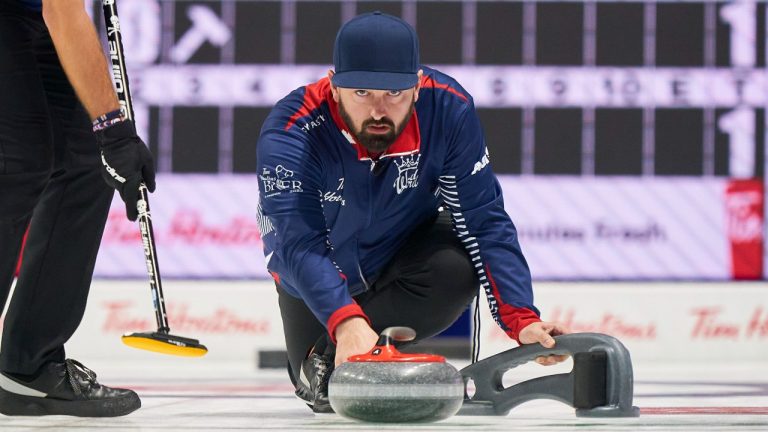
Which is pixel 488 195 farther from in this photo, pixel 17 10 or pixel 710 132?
pixel 710 132

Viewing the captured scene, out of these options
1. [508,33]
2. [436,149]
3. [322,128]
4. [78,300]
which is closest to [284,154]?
[322,128]

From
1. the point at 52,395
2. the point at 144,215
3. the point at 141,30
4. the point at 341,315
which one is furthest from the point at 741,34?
the point at 52,395

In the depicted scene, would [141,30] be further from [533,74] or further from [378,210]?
[378,210]

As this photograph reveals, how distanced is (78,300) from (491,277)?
0.90 metres

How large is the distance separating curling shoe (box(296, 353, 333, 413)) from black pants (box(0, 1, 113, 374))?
518 millimetres

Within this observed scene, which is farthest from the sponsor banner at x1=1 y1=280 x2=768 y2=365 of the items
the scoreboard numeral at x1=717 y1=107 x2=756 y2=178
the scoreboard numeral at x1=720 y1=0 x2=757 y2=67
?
the scoreboard numeral at x1=720 y1=0 x2=757 y2=67

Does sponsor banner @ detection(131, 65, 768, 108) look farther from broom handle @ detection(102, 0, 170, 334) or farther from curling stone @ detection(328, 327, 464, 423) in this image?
curling stone @ detection(328, 327, 464, 423)

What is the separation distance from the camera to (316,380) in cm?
286

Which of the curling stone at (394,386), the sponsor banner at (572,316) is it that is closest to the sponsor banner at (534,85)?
the sponsor banner at (572,316)

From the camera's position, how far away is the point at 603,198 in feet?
19.8

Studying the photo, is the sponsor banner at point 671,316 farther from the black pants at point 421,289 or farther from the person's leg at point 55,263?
the person's leg at point 55,263

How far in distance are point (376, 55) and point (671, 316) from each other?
11.9 ft

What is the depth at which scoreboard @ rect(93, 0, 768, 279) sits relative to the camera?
5.96 metres

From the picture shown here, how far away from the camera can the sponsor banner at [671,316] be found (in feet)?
19.1
